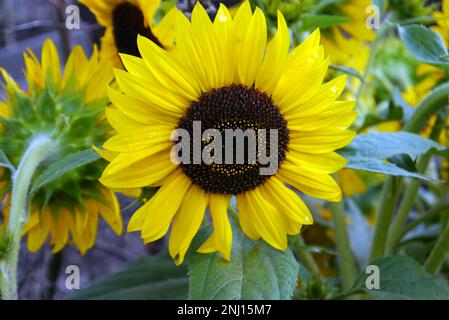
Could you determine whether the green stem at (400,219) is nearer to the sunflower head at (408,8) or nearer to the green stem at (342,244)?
the green stem at (342,244)

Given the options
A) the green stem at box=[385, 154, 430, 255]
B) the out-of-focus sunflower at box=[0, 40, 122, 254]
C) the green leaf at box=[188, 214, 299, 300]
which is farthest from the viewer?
the green stem at box=[385, 154, 430, 255]

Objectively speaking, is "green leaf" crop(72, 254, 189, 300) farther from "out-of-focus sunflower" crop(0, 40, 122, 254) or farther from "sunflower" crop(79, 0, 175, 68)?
"sunflower" crop(79, 0, 175, 68)

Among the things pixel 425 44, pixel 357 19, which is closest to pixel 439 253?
pixel 425 44

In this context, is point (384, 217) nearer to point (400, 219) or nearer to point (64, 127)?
point (400, 219)

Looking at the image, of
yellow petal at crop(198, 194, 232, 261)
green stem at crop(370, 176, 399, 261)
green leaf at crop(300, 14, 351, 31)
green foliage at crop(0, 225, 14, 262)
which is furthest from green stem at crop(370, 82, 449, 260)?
green foliage at crop(0, 225, 14, 262)

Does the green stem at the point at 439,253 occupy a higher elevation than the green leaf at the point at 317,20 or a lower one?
lower

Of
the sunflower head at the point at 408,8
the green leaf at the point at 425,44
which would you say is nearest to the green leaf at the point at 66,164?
the green leaf at the point at 425,44
